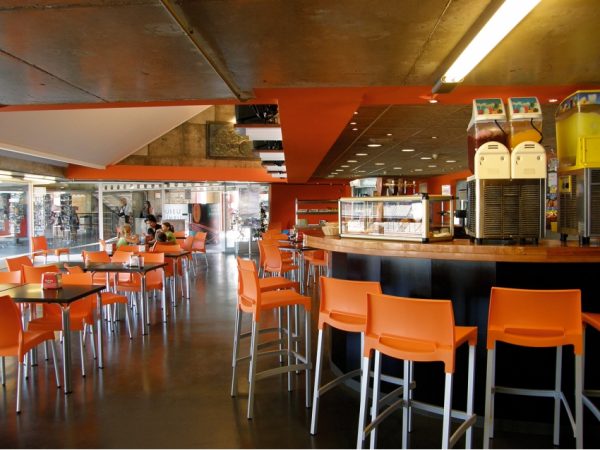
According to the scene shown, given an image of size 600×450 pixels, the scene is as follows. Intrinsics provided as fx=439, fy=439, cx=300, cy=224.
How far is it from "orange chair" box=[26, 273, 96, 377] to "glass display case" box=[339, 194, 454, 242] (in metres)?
2.45

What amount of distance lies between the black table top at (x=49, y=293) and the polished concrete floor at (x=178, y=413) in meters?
0.71

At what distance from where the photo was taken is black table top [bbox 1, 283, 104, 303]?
3.32 m

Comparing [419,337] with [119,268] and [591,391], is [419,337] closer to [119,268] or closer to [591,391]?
[591,391]

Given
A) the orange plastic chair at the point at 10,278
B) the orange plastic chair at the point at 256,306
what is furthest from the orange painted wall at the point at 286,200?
the orange plastic chair at the point at 256,306

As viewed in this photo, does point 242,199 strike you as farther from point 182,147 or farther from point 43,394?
point 43,394

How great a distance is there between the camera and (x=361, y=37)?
2.67 metres

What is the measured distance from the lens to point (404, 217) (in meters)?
3.04

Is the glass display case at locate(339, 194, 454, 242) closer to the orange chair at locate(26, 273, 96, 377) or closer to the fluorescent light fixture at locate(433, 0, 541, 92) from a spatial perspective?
the fluorescent light fixture at locate(433, 0, 541, 92)

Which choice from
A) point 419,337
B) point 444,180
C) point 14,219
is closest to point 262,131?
point 419,337

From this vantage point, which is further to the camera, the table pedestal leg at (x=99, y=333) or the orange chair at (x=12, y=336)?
the table pedestal leg at (x=99, y=333)

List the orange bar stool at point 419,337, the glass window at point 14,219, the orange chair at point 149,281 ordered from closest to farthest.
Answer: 1. the orange bar stool at point 419,337
2. the orange chair at point 149,281
3. the glass window at point 14,219

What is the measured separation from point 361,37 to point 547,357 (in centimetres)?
229

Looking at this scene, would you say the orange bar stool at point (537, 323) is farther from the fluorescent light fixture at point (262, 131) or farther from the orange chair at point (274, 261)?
the orange chair at point (274, 261)

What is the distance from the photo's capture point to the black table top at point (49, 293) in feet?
10.9
